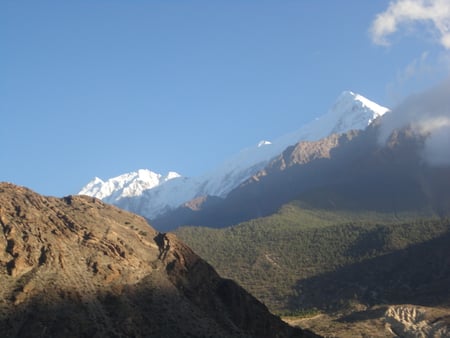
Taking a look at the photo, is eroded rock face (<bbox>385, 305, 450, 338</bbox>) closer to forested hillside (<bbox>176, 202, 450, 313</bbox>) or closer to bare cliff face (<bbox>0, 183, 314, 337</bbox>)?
forested hillside (<bbox>176, 202, 450, 313</bbox>)

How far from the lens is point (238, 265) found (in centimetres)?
16975

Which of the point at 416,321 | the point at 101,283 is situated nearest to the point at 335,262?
the point at 416,321

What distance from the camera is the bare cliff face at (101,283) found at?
61719 millimetres

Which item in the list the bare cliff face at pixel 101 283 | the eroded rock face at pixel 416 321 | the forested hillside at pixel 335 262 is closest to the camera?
the bare cliff face at pixel 101 283

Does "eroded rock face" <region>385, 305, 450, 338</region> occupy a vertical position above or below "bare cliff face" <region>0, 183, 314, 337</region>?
below

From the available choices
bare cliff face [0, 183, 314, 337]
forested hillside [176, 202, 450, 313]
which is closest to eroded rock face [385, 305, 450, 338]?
forested hillside [176, 202, 450, 313]

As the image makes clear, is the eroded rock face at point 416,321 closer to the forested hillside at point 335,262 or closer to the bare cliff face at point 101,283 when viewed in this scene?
the forested hillside at point 335,262

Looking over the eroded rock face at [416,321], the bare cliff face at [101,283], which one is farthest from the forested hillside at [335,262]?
the bare cliff face at [101,283]

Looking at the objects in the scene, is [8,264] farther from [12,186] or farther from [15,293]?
[12,186]

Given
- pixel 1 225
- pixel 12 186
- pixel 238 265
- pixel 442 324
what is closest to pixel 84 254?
pixel 1 225

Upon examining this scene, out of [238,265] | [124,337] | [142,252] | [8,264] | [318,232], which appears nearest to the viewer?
[124,337]

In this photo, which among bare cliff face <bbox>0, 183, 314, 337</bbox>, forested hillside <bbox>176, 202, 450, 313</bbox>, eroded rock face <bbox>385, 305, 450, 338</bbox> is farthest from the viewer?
forested hillside <bbox>176, 202, 450, 313</bbox>

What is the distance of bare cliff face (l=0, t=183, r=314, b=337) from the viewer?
61.7 meters

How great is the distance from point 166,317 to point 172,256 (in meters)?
14.6
